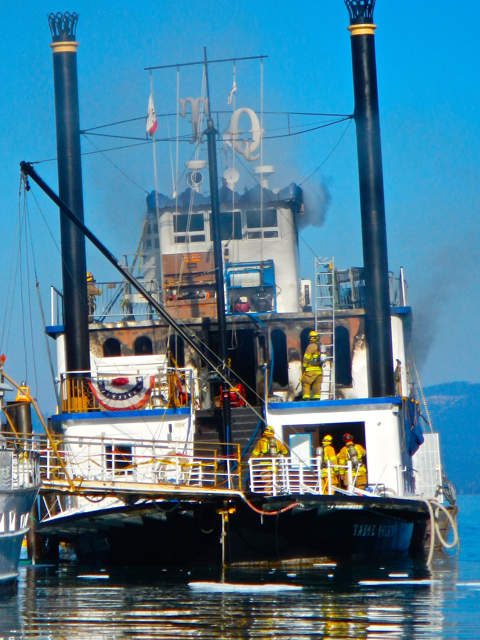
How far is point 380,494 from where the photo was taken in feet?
70.9

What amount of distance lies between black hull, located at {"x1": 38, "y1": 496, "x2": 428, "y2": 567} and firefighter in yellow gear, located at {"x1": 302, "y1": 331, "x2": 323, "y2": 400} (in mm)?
→ 3641

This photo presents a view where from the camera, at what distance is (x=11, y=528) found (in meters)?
18.0

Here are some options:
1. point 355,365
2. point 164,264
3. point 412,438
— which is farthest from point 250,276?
point 412,438

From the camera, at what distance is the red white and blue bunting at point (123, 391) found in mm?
23500

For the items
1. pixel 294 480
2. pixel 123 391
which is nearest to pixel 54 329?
pixel 123 391

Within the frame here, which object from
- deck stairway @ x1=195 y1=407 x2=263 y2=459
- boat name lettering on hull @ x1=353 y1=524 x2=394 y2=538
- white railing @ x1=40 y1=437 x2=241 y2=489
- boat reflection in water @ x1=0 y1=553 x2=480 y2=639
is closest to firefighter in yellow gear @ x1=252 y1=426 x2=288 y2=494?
white railing @ x1=40 y1=437 x2=241 y2=489

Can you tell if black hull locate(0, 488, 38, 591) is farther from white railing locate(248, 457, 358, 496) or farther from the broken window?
the broken window

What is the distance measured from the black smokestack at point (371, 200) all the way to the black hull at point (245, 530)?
4.01m

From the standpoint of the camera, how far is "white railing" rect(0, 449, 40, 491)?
17.3 m

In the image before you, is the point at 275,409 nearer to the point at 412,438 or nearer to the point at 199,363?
the point at 199,363

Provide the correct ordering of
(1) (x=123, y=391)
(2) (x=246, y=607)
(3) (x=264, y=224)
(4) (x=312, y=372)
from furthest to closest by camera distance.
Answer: (3) (x=264, y=224), (1) (x=123, y=391), (4) (x=312, y=372), (2) (x=246, y=607)

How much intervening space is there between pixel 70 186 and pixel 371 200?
26.3 feet

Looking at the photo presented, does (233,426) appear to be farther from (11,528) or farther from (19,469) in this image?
(11,528)

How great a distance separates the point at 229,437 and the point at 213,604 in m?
6.67
